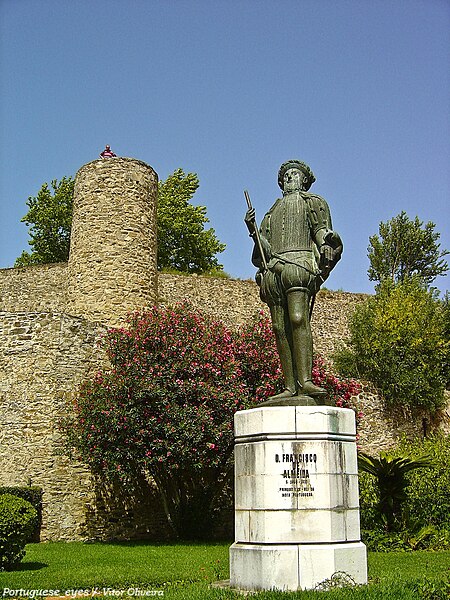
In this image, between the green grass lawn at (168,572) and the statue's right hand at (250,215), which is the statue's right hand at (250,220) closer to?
the statue's right hand at (250,215)

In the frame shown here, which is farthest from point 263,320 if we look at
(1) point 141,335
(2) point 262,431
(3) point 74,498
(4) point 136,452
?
(2) point 262,431

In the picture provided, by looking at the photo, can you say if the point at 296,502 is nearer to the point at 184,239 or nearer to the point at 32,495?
the point at 32,495

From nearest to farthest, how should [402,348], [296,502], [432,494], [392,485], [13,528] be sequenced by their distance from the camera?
[296,502]
[13,528]
[392,485]
[432,494]
[402,348]

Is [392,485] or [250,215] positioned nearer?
[250,215]

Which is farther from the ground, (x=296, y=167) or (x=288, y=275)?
(x=296, y=167)

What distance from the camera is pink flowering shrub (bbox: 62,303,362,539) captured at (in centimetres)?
1472

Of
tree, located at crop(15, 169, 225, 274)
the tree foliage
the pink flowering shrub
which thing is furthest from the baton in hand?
tree, located at crop(15, 169, 225, 274)

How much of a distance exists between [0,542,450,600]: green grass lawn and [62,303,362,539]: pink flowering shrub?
1853mm

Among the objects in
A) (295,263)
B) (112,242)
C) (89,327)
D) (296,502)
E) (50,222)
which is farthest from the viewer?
(50,222)

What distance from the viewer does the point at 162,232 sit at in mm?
34094

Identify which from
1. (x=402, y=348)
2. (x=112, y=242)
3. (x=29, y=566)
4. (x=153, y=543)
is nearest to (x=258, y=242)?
(x=29, y=566)

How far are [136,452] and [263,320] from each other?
4549 millimetres

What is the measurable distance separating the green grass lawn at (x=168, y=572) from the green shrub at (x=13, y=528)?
243mm

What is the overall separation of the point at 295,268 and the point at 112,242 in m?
12.9
